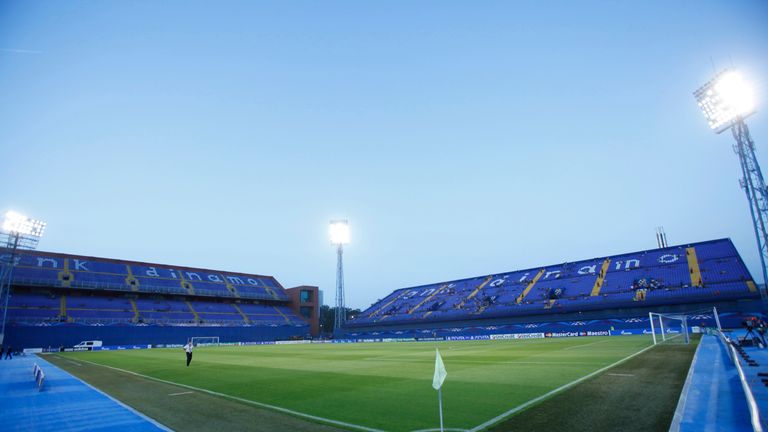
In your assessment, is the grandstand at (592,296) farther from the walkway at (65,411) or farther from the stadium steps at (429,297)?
the walkway at (65,411)

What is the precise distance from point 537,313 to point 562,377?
48.6 metres

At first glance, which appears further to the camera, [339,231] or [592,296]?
[339,231]

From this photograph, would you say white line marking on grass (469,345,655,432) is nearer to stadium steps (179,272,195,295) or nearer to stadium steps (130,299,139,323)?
stadium steps (130,299,139,323)

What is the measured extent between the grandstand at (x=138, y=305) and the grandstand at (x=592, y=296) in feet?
75.4

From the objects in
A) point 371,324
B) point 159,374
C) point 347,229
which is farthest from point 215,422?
Answer: point 371,324

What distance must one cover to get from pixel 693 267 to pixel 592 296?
14087mm

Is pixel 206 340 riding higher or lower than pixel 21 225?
lower

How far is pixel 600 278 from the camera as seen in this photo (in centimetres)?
6041

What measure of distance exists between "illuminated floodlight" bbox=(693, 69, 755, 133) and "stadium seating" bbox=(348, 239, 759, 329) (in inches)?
980

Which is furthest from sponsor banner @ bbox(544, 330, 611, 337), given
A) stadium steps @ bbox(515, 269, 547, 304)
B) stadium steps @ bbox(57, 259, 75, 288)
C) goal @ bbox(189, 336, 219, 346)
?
stadium steps @ bbox(57, 259, 75, 288)

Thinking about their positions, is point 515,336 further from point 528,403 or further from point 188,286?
point 188,286

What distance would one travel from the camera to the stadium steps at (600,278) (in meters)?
56.8

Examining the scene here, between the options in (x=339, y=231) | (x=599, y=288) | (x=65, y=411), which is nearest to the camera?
(x=65, y=411)

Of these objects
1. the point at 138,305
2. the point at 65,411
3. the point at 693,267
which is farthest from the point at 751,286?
the point at 138,305
